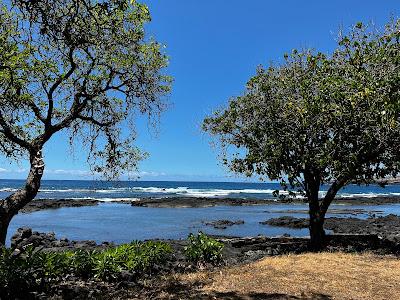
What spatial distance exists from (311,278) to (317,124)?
629 cm

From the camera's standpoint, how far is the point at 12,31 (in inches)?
448

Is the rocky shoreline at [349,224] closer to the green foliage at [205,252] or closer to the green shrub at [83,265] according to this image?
the green foliage at [205,252]

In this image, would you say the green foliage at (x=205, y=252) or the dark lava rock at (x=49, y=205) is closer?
the green foliage at (x=205, y=252)

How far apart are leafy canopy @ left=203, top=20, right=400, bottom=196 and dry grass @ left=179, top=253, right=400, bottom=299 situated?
3422mm

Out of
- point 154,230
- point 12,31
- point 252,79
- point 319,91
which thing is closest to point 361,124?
point 319,91

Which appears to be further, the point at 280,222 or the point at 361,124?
the point at 280,222

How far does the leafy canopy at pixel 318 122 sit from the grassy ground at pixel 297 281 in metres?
3.57

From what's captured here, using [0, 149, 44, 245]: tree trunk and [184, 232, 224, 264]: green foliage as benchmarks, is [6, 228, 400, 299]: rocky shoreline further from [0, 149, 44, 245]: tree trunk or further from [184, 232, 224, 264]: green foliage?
[0, 149, 44, 245]: tree trunk

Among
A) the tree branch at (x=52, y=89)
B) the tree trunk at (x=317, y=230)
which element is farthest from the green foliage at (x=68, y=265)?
the tree trunk at (x=317, y=230)

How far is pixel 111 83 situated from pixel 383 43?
9893 mm

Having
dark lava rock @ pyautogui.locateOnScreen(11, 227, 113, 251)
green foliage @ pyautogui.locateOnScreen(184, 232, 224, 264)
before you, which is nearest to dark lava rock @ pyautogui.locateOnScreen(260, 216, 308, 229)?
dark lava rock @ pyautogui.locateOnScreen(11, 227, 113, 251)

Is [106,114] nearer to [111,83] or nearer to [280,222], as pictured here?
[111,83]

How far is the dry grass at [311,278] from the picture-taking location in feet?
35.7

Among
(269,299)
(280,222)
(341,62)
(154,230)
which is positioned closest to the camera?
(269,299)
